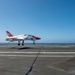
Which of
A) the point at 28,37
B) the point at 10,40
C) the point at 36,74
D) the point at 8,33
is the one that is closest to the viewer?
the point at 36,74

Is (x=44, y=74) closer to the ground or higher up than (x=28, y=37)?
closer to the ground

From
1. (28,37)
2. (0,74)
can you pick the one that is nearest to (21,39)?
(28,37)

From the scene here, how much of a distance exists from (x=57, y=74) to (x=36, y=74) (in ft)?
3.78

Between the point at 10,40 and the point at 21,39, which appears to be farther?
the point at 10,40

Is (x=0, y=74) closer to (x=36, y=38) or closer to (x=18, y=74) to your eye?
(x=18, y=74)

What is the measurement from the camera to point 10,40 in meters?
91.4

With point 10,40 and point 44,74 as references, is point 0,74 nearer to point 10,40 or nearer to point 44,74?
point 44,74

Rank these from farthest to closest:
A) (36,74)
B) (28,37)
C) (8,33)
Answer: (8,33)
(28,37)
(36,74)

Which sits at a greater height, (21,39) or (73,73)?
(21,39)

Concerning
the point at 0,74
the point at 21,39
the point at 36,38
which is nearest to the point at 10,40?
the point at 21,39

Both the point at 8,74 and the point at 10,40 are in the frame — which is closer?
the point at 8,74

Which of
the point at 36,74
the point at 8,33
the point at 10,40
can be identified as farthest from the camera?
the point at 8,33

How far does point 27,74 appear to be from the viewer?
9.22 metres

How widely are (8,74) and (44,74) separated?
1997 mm
